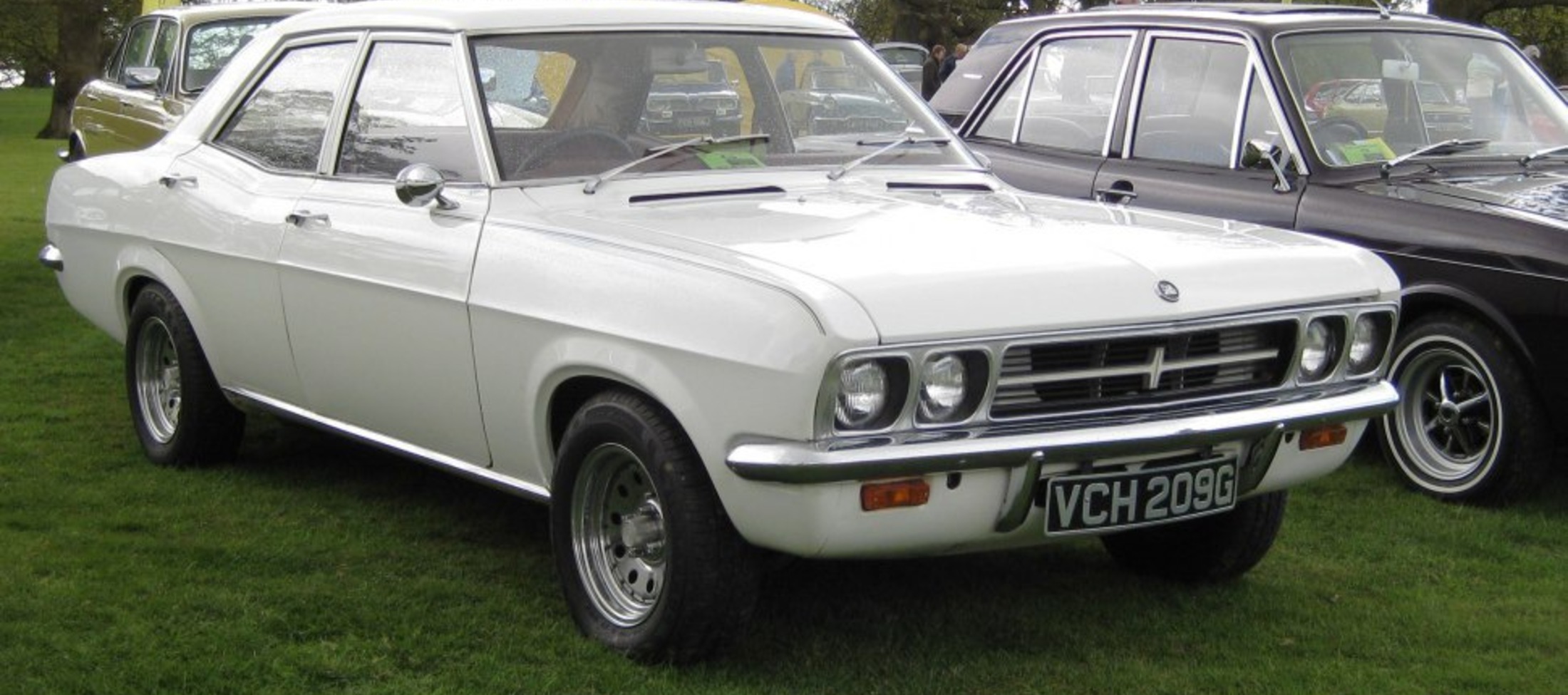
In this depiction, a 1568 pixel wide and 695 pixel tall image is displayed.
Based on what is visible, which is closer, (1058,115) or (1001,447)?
(1001,447)

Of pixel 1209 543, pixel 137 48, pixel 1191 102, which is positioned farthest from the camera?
pixel 137 48

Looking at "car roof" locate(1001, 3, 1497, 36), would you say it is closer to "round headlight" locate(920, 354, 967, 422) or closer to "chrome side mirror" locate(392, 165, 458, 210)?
"chrome side mirror" locate(392, 165, 458, 210)

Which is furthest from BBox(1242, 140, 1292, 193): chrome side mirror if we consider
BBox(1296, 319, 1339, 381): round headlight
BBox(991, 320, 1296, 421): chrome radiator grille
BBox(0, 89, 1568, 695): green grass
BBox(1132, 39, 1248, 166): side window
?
BBox(991, 320, 1296, 421): chrome radiator grille

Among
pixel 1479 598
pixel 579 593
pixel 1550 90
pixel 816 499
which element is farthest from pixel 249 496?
pixel 1550 90

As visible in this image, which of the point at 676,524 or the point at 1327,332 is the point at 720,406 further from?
the point at 1327,332

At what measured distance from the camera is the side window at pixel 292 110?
6152mm

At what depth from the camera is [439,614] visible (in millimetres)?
5176

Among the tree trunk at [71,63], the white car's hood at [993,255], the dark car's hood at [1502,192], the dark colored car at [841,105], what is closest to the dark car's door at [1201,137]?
the dark car's hood at [1502,192]

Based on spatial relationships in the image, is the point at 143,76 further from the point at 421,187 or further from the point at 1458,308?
the point at 1458,308

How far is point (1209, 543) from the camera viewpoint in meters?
5.53

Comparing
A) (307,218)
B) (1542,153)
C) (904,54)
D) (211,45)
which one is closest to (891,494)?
(307,218)

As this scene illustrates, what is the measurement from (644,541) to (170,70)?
31.3 feet

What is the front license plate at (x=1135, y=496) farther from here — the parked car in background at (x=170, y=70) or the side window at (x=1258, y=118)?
the parked car in background at (x=170, y=70)

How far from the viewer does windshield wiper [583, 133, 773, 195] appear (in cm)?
537
